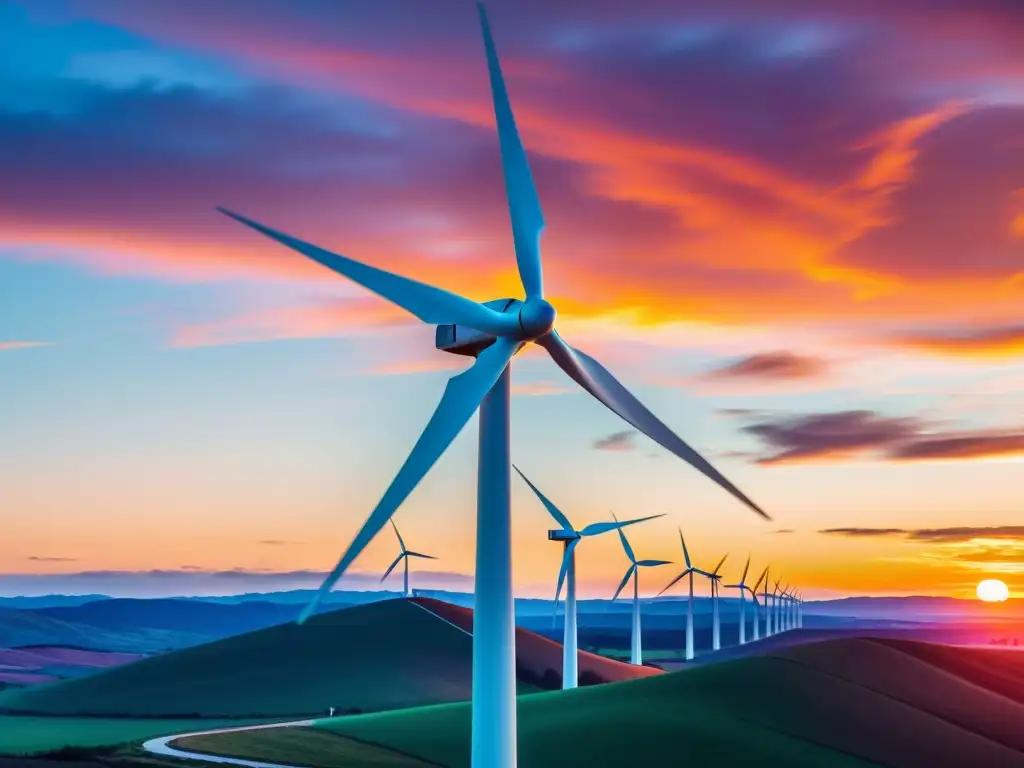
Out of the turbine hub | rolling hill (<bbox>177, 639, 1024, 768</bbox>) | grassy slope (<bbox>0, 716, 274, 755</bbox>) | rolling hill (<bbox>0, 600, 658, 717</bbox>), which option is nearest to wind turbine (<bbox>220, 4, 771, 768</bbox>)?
the turbine hub

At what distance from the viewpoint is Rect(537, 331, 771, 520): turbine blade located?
4828 centimetres

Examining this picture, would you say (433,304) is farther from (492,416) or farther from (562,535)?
(562,535)

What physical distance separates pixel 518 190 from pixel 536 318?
23.9ft

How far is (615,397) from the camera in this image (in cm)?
5100

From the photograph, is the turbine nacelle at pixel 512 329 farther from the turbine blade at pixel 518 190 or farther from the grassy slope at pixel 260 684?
the grassy slope at pixel 260 684

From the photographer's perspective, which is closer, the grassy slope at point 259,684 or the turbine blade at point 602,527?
the turbine blade at point 602,527

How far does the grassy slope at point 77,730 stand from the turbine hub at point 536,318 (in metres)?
62.1

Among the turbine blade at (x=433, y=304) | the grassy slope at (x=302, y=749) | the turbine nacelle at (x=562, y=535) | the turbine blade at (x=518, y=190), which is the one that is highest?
the turbine blade at (x=518, y=190)

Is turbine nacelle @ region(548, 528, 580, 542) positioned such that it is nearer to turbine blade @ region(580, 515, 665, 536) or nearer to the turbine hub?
turbine blade @ region(580, 515, 665, 536)

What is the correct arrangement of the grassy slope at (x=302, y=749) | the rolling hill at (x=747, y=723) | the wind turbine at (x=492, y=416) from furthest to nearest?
the rolling hill at (x=747, y=723)
the grassy slope at (x=302, y=749)
the wind turbine at (x=492, y=416)

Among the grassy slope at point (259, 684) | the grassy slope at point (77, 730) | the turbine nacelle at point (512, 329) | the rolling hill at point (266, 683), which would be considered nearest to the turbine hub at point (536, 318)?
the turbine nacelle at point (512, 329)

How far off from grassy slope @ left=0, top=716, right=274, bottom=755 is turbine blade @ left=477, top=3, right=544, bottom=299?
61.0 metres

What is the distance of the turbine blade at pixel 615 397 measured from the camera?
1901 inches

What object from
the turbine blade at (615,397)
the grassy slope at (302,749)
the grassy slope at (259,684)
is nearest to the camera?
the turbine blade at (615,397)
